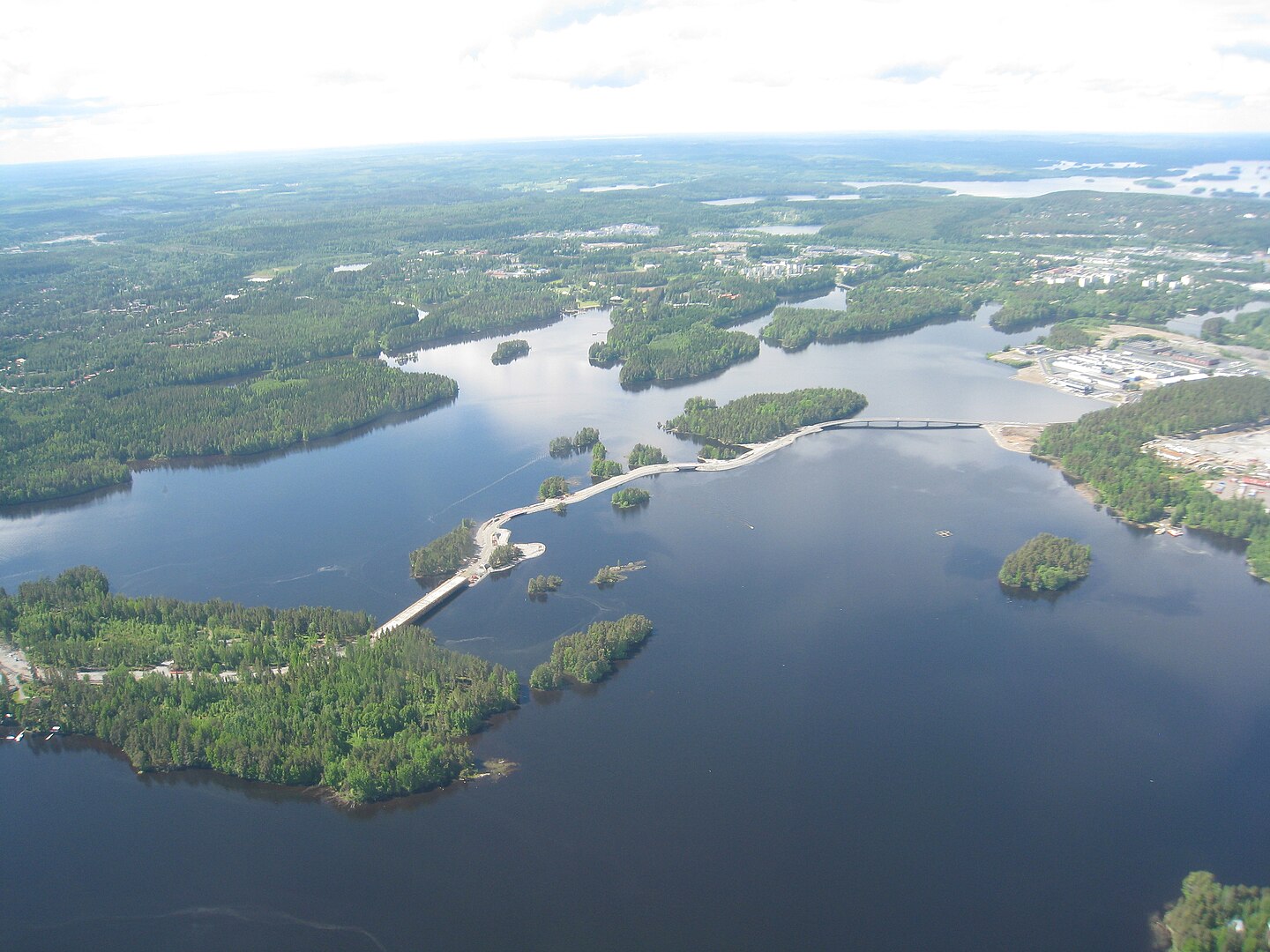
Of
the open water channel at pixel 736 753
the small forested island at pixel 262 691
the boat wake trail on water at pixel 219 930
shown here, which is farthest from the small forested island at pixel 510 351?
the boat wake trail on water at pixel 219 930

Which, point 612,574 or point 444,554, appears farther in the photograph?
point 444,554

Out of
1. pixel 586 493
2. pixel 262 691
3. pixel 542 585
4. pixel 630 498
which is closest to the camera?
pixel 262 691

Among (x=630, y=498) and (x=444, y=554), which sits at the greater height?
(x=444, y=554)

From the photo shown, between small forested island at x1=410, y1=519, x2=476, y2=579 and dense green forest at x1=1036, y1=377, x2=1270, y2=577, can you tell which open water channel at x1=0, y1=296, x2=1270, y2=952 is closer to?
small forested island at x1=410, y1=519, x2=476, y2=579

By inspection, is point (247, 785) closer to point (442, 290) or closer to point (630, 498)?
point (630, 498)

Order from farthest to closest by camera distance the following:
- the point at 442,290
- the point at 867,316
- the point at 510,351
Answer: the point at 442,290 < the point at 867,316 < the point at 510,351

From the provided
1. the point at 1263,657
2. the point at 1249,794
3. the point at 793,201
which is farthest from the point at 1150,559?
the point at 793,201

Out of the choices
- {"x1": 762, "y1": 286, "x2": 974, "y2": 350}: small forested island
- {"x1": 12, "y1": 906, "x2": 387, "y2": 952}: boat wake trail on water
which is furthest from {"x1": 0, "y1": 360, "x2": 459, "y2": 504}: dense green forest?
{"x1": 12, "y1": 906, "x2": 387, "y2": 952}: boat wake trail on water

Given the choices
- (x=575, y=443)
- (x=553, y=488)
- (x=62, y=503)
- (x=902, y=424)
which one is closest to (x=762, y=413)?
(x=902, y=424)
